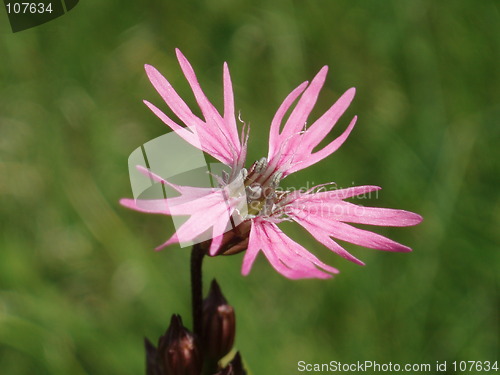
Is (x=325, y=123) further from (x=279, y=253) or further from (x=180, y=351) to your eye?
(x=180, y=351)

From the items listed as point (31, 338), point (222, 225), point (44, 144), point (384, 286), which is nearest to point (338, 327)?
point (384, 286)

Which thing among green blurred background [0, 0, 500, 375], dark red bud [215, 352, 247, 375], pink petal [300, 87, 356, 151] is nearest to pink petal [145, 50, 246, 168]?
pink petal [300, 87, 356, 151]

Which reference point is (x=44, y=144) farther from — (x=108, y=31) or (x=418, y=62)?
(x=418, y=62)

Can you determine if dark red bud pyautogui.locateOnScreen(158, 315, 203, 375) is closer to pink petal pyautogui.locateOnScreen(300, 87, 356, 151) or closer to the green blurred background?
pink petal pyautogui.locateOnScreen(300, 87, 356, 151)

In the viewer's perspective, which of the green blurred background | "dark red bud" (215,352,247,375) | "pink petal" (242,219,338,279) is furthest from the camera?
the green blurred background

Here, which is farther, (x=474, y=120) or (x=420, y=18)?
(x=420, y=18)

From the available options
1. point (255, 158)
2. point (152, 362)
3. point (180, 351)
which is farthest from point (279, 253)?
point (255, 158)

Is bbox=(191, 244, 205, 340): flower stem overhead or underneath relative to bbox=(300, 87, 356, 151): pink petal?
underneath
